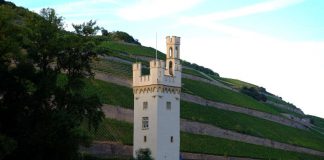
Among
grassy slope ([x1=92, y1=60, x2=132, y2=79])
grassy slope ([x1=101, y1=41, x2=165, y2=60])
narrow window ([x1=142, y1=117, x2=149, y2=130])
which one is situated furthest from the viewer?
grassy slope ([x1=101, y1=41, x2=165, y2=60])

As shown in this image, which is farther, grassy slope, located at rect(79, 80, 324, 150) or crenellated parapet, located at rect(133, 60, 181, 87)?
grassy slope, located at rect(79, 80, 324, 150)

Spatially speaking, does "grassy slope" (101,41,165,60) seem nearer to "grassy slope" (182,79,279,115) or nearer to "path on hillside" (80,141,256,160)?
"grassy slope" (182,79,279,115)

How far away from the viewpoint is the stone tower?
61.4 m

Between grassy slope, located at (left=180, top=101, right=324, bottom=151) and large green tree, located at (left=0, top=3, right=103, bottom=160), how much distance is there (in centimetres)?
4433

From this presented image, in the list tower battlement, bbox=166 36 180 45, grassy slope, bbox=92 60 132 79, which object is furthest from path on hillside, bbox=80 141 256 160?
grassy slope, bbox=92 60 132 79

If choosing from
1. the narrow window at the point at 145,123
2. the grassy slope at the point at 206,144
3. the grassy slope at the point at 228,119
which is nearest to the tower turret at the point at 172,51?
the narrow window at the point at 145,123

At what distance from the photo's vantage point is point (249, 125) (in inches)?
4281

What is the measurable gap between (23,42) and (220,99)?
70.4 metres

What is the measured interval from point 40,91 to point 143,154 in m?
16.1

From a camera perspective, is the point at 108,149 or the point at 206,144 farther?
the point at 206,144

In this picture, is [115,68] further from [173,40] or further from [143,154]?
[143,154]

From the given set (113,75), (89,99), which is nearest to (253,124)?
(113,75)

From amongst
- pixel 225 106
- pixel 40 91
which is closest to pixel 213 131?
pixel 225 106

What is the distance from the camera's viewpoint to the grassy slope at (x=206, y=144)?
7638 centimetres
